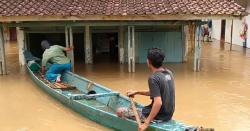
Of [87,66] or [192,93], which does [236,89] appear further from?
[87,66]

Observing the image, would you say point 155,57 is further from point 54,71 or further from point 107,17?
point 107,17

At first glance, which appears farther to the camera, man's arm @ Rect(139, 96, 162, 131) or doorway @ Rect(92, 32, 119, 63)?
doorway @ Rect(92, 32, 119, 63)

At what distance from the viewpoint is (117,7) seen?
13695mm

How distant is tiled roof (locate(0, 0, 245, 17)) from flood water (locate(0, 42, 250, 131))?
2.49 metres

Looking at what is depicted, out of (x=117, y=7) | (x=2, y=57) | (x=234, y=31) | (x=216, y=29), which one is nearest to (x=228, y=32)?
(x=234, y=31)

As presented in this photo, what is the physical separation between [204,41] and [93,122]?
20720 mm

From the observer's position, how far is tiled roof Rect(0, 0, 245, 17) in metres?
13.1

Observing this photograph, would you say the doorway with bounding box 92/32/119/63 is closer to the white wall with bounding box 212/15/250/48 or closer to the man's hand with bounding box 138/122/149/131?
the white wall with bounding box 212/15/250/48

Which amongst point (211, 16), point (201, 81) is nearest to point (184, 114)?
point (201, 81)

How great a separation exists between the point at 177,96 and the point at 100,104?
2944 mm

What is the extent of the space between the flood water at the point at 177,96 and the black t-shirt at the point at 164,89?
2435mm

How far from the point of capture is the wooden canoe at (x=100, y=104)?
5.97 meters

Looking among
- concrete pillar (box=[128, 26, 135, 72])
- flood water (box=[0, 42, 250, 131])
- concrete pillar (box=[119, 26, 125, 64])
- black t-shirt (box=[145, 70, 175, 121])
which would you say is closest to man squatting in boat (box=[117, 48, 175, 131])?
black t-shirt (box=[145, 70, 175, 121])

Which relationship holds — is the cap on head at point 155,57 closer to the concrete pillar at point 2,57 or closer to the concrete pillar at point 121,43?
the concrete pillar at point 2,57
